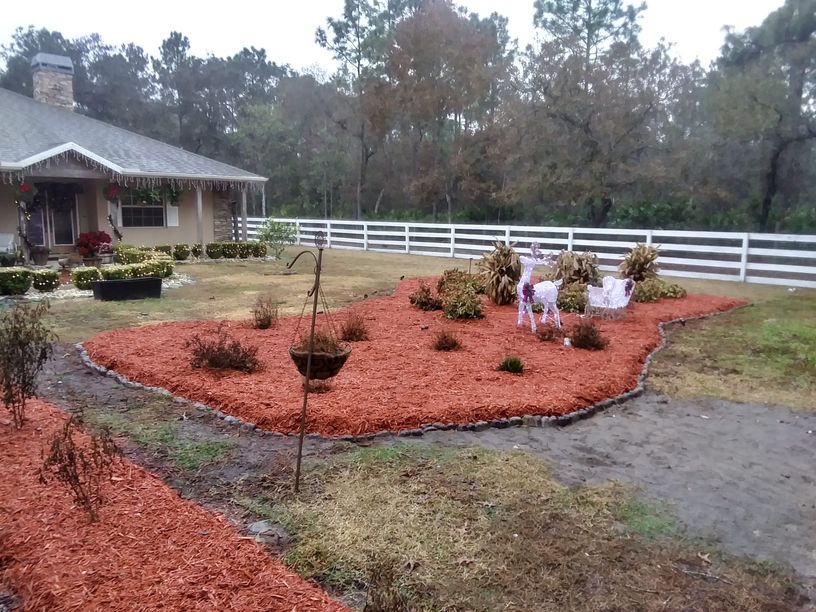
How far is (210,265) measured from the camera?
1758 cm

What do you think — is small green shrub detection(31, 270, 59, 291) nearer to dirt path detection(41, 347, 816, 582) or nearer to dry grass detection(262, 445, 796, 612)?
dirt path detection(41, 347, 816, 582)

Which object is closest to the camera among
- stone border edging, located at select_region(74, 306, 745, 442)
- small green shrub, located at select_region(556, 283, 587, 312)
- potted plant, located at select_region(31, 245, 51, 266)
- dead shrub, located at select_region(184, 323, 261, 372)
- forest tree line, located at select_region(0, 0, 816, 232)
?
stone border edging, located at select_region(74, 306, 745, 442)

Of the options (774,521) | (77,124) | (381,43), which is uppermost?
(381,43)

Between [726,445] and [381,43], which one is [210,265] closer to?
[726,445]

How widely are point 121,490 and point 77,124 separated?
19935mm

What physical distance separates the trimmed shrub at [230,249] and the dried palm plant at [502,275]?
1106 cm

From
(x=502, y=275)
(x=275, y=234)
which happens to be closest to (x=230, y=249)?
(x=275, y=234)

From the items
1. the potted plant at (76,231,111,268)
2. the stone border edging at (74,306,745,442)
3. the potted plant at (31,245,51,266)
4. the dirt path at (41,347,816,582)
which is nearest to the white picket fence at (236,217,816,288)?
the stone border edging at (74,306,745,442)

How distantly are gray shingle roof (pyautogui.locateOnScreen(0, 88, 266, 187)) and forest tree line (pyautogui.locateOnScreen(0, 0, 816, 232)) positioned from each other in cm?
1118

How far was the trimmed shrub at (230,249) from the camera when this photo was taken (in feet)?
61.8

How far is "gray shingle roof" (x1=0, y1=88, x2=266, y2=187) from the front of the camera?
15328 mm

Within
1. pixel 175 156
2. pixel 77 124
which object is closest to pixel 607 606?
pixel 175 156

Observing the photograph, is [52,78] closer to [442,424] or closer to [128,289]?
[128,289]

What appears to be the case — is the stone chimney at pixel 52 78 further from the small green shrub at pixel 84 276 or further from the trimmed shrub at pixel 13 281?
the trimmed shrub at pixel 13 281
